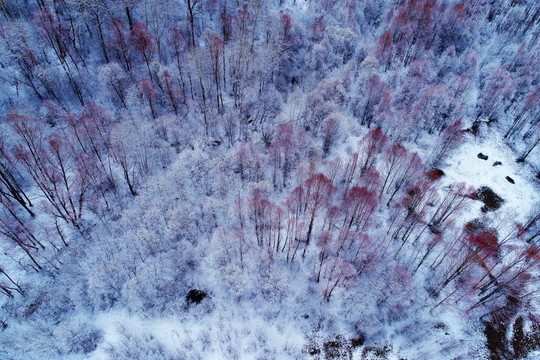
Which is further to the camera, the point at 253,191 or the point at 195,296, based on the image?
the point at 253,191

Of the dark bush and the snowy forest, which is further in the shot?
the dark bush

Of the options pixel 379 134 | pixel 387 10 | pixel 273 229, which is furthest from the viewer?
pixel 387 10

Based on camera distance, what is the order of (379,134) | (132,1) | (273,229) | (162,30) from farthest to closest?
(162,30) → (132,1) → (379,134) → (273,229)

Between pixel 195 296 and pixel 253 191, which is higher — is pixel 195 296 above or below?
below

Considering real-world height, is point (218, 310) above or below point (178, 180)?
below

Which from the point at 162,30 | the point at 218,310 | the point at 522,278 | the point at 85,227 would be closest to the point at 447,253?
the point at 522,278

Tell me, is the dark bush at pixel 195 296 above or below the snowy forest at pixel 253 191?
below

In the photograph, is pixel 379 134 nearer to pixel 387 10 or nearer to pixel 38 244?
pixel 387 10

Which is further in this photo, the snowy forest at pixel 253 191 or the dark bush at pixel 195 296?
the dark bush at pixel 195 296
